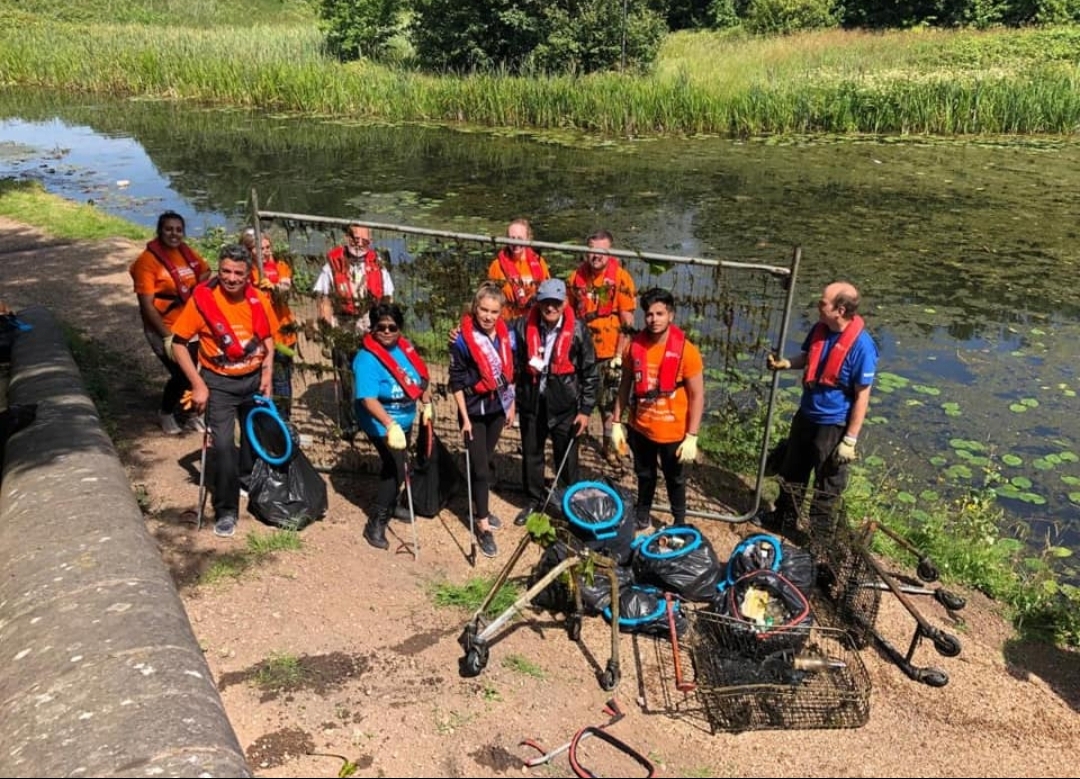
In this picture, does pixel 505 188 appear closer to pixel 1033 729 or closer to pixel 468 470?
pixel 468 470

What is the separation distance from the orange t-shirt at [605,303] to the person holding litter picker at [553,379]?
0.81 m

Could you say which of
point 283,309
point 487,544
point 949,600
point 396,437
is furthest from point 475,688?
point 283,309

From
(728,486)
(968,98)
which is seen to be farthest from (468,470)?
(968,98)

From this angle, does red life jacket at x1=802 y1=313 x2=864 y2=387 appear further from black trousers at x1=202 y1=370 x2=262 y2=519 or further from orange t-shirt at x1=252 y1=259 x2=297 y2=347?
orange t-shirt at x1=252 y1=259 x2=297 y2=347

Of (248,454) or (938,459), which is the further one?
(938,459)

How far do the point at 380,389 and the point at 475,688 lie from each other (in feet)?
6.56

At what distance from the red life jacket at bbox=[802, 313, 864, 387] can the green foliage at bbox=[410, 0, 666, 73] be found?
21813 mm

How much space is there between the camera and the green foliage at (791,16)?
37.4m

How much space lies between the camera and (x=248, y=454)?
235 inches

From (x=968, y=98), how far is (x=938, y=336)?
43.5 ft

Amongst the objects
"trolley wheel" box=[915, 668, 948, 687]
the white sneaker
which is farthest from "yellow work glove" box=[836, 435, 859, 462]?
the white sneaker

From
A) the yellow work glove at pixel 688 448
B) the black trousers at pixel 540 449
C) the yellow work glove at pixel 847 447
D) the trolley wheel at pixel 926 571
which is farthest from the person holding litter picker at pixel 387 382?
the trolley wheel at pixel 926 571

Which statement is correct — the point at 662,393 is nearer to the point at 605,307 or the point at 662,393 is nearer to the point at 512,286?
the point at 605,307

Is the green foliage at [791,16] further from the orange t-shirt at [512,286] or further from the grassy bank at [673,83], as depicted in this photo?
the orange t-shirt at [512,286]
